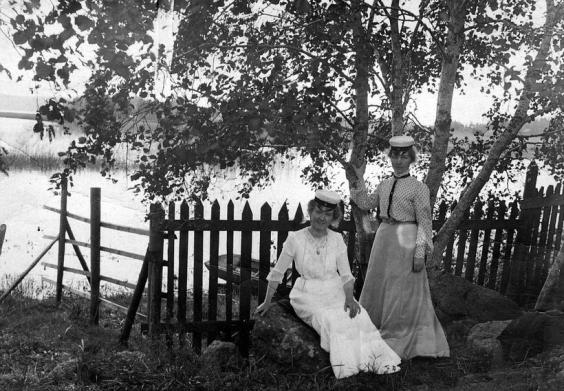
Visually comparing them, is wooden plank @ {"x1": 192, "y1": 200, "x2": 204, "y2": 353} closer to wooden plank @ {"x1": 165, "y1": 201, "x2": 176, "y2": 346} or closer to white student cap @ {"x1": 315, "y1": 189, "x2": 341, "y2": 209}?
wooden plank @ {"x1": 165, "y1": 201, "x2": 176, "y2": 346}

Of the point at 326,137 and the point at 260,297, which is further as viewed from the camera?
the point at 260,297

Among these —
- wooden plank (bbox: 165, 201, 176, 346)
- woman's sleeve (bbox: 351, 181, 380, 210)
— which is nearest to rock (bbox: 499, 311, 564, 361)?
woman's sleeve (bbox: 351, 181, 380, 210)

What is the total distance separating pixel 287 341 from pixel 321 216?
1107 millimetres

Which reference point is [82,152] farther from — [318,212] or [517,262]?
[517,262]

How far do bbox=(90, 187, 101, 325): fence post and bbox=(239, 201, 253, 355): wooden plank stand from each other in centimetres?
254

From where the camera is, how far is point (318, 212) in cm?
459

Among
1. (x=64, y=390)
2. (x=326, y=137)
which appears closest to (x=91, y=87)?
(x=326, y=137)

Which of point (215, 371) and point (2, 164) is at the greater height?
point (2, 164)

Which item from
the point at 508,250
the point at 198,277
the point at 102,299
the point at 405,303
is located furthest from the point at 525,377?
the point at 102,299

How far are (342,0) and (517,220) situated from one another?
14.1ft

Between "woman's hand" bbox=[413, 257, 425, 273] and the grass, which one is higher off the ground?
"woman's hand" bbox=[413, 257, 425, 273]

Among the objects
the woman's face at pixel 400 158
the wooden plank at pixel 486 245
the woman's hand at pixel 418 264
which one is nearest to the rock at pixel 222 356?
the woman's hand at pixel 418 264

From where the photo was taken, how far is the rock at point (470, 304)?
20.2 feet

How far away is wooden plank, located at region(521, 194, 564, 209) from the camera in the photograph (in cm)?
787
